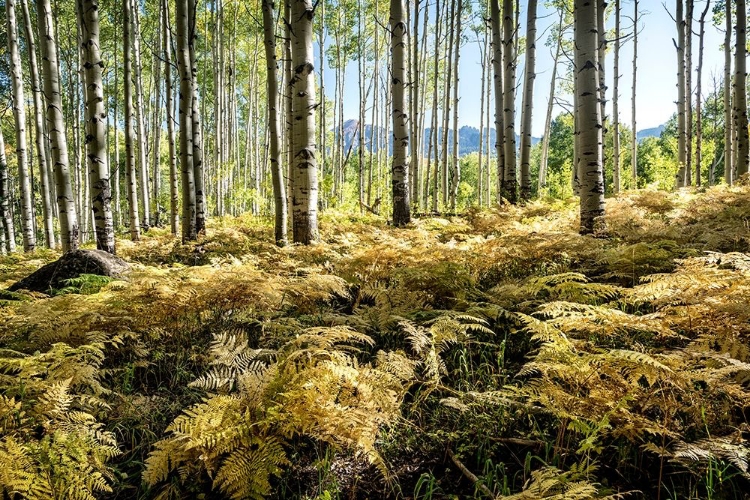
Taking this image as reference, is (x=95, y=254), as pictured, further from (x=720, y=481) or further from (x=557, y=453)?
(x=720, y=481)

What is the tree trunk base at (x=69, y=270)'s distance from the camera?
487cm

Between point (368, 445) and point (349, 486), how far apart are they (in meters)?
0.27

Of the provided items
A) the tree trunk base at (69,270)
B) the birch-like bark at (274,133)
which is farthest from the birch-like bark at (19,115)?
the tree trunk base at (69,270)

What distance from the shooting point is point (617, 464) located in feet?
5.60

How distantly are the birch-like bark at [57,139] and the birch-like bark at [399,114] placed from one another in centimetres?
579

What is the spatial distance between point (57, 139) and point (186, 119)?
2.18 m

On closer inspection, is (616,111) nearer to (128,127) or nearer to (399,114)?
(399,114)

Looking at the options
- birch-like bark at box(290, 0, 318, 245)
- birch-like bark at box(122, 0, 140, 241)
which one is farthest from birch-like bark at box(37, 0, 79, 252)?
birch-like bark at box(290, 0, 318, 245)

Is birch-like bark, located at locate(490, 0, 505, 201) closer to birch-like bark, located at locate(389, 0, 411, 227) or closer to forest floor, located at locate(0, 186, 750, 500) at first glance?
birch-like bark, located at locate(389, 0, 411, 227)

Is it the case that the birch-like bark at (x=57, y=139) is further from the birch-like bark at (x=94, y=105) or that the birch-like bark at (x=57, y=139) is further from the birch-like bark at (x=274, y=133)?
the birch-like bark at (x=274, y=133)

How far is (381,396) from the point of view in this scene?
1.96m

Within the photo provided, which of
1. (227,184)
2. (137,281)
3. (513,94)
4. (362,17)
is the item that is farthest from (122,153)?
(137,281)

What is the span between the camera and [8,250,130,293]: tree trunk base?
4.87 meters

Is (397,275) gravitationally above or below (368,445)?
above
